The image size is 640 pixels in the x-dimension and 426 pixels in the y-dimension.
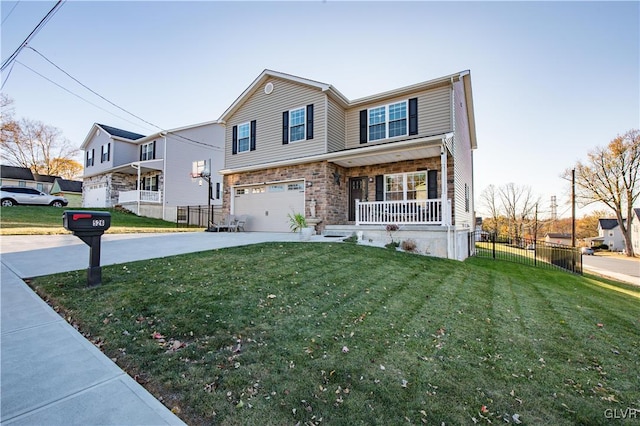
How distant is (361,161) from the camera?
38.4 ft

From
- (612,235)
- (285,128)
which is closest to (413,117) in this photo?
(285,128)

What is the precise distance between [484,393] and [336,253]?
16.7 feet

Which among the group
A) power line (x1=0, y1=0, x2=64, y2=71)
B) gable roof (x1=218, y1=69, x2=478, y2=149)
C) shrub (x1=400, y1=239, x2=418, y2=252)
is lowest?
shrub (x1=400, y1=239, x2=418, y2=252)

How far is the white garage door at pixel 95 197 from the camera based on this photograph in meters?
23.6

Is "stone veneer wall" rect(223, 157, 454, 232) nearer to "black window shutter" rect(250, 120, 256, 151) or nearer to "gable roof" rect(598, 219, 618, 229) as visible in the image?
"black window shutter" rect(250, 120, 256, 151)

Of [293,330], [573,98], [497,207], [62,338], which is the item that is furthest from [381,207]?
[497,207]

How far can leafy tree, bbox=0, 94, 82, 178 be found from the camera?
108 feet

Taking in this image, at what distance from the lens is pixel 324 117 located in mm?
11836

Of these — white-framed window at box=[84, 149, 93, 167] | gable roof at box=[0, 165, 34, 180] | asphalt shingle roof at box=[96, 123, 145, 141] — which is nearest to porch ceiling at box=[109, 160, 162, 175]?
asphalt shingle roof at box=[96, 123, 145, 141]

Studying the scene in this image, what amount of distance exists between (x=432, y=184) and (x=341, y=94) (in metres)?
5.40

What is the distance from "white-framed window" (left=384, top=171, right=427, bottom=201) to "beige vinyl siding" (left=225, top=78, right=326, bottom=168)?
3.18 m

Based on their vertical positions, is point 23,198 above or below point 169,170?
below

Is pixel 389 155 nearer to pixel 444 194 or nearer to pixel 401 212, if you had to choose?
pixel 401 212

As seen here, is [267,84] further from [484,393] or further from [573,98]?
[573,98]
